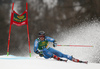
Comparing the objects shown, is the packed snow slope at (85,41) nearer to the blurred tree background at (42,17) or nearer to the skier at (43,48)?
the skier at (43,48)

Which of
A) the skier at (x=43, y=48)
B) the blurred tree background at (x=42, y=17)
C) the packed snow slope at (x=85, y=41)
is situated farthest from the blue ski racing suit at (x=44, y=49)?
the blurred tree background at (x=42, y=17)

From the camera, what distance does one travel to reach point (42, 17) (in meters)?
12.9

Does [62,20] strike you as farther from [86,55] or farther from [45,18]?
[86,55]

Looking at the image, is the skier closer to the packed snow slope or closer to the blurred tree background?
the packed snow slope

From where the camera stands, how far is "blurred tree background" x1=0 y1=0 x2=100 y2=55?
12.0m

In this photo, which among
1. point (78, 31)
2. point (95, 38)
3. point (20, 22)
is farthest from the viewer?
point (78, 31)

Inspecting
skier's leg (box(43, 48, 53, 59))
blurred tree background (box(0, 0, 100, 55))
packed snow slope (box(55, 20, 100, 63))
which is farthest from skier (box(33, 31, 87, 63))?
blurred tree background (box(0, 0, 100, 55))

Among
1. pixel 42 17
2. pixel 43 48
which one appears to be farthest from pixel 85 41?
pixel 42 17

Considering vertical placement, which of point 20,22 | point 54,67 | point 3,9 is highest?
point 3,9

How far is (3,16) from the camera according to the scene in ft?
43.2

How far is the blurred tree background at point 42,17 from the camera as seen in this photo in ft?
39.4

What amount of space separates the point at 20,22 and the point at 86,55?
3464 millimetres

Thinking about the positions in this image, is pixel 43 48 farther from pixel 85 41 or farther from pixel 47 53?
pixel 85 41

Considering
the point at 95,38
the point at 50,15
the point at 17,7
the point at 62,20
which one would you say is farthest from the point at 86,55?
the point at 17,7
